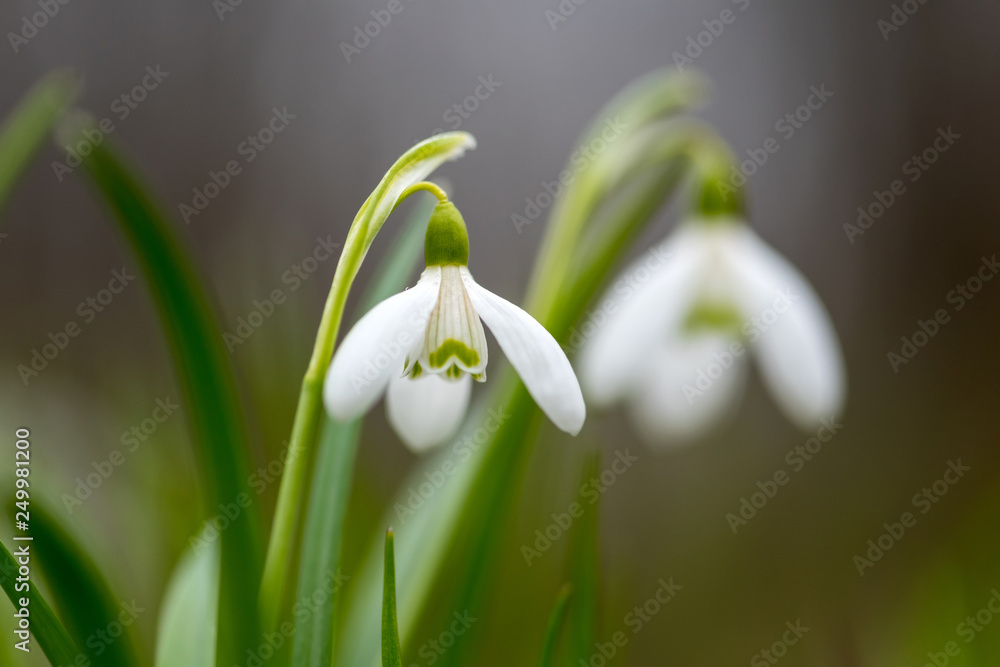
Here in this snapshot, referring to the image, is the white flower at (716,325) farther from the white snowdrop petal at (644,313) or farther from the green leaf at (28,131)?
the green leaf at (28,131)

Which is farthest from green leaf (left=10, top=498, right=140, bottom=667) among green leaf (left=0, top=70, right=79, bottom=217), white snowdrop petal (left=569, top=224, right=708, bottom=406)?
white snowdrop petal (left=569, top=224, right=708, bottom=406)

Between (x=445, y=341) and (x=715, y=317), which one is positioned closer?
(x=445, y=341)

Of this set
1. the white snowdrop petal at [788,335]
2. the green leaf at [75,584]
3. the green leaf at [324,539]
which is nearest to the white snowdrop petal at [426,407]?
the green leaf at [324,539]

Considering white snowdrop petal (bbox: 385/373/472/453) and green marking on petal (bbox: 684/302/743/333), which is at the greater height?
green marking on petal (bbox: 684/302/743/333)

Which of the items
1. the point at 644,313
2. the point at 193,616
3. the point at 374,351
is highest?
the point at 644,313

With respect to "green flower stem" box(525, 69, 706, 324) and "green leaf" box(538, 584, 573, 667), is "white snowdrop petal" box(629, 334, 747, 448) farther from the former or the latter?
"green leaf" box(538, 584, 573, 667)

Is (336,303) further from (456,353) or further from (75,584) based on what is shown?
(75,584)

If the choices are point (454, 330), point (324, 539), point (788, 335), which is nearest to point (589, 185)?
point (788, 335)

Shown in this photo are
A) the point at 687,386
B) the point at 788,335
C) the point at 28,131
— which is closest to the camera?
the point at 28,131

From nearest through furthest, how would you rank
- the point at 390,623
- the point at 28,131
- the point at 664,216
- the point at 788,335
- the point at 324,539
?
the point at 390,623 < the point at 324,539 < the point at 28,131 < the point at 788,335 < the point at 664,216
